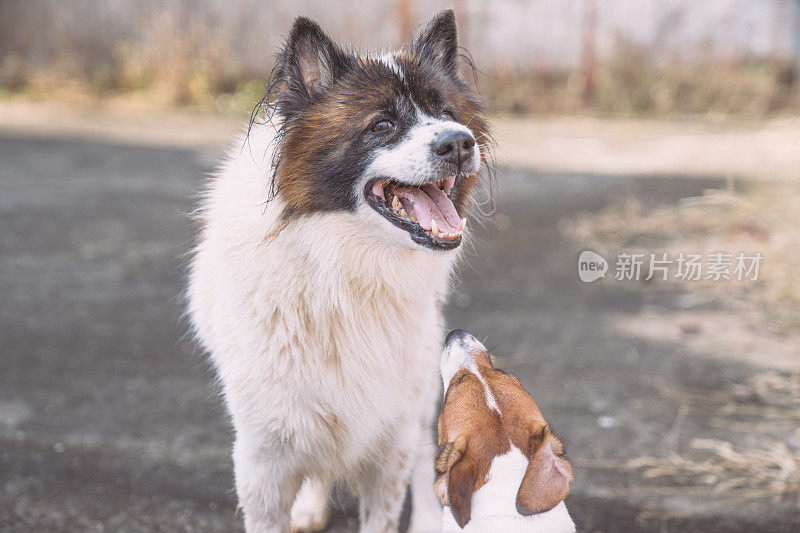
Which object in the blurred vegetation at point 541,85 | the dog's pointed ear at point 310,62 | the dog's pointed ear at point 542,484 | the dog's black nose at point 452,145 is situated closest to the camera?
the dog's pointed ear at point 542,484

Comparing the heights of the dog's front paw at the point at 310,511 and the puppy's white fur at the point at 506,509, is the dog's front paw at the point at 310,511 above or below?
below

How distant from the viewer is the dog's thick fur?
96.7 inches

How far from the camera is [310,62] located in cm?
248

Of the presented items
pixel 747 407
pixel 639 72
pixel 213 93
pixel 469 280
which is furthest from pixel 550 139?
pixel 747 407

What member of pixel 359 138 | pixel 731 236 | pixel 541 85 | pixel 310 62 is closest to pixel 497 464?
pixel 359 138

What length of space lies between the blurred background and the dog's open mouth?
807mm

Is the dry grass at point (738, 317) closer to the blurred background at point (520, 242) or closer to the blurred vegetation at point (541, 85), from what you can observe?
the blurred background at point (520, 242)

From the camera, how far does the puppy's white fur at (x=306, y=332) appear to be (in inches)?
98.0

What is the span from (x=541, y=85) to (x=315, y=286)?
8.29 meters

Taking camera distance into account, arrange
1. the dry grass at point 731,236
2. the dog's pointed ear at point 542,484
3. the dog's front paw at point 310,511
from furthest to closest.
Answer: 1. the dry grass at point 731,236
2. the dog's front paw at point 310,511
3. the dog's pointed ear at point 542,484

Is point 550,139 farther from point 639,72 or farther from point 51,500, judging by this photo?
point 51,500

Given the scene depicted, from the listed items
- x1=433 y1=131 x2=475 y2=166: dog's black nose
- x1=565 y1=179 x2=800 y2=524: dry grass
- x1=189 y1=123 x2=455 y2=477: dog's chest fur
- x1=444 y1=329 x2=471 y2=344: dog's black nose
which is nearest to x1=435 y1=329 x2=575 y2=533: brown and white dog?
x1=444 y1=329 x2=471 y2=344: dog's black nose

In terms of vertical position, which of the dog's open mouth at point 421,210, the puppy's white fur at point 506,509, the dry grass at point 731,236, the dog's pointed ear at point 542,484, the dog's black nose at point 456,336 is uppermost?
the dog's open mouth at point 421,210

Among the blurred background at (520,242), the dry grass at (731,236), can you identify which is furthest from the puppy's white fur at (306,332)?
the dry grass at (731,236)
